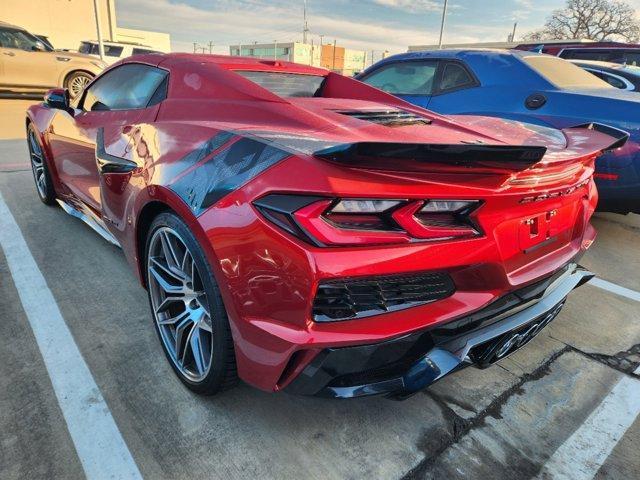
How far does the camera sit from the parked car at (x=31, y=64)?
10477 mm

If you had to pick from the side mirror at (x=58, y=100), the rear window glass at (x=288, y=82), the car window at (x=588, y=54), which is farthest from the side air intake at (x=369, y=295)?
the car window at (x=588, y=54)

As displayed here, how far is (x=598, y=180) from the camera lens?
11.2 ft

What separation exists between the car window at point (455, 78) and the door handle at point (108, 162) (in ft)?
10.7

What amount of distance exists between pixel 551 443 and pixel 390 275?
107 cm

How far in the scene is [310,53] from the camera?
62.1 m

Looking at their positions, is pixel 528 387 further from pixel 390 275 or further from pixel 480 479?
pixel 390 275

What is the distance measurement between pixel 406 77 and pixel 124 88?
10.3ft

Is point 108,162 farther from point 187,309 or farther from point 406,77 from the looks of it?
point 406,77

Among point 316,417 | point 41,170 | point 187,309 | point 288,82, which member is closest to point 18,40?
point 41,170

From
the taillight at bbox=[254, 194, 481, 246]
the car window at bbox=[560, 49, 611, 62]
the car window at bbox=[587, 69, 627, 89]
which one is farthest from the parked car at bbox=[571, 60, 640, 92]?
the taillight at bbox=[254, 194, 481, 246]

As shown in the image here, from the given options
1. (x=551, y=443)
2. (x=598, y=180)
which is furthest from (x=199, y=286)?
(x=598, y=180)

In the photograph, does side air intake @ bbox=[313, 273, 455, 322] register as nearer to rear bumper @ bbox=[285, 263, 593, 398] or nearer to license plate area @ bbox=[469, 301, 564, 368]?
rear bumper @ bbox=[285, 263, 593, 398]

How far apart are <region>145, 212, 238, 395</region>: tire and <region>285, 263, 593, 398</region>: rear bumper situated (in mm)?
369

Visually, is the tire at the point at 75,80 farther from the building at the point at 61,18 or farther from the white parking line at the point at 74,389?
the building at the point at 61,18
